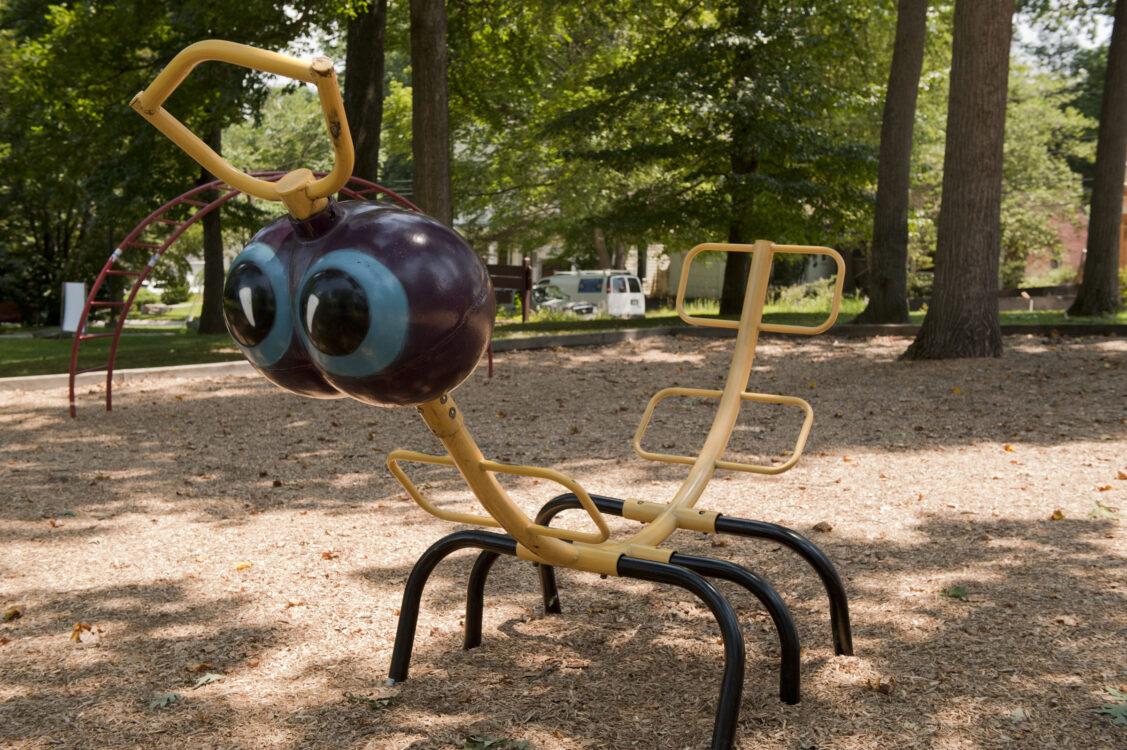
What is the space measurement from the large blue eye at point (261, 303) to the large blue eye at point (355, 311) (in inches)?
4.2

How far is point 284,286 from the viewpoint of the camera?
2.15 metres

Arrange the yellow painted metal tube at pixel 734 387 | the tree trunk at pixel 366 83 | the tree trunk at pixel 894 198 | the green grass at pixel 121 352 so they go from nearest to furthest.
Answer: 1. the yellow painted metal tube at pixel 734 387
2. the green grass at pixel 121 352
3. the tree trunk at pixel 894 198
4. the tree trunk at pixel 366 83

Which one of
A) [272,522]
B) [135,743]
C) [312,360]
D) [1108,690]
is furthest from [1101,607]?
[272,522]

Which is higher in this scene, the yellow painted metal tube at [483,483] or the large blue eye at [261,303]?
the large blue eye at [261,303]

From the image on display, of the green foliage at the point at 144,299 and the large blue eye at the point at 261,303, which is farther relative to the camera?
the green foliage at the point at 144,299

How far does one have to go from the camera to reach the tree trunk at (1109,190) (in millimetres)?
13570

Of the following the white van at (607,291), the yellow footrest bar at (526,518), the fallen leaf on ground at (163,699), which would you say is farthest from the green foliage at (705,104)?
the fallen leaf on ground at (163,699)

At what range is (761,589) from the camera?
8.80ft

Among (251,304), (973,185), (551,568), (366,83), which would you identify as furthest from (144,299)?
(251,304)

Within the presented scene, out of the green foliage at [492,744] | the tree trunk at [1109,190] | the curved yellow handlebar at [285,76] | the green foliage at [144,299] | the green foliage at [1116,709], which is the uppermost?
the tree trunk at [1109,190]

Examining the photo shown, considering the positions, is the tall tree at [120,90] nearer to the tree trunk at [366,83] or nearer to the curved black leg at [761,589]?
the tree trunk at [366,83]

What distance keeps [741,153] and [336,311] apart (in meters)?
15.1

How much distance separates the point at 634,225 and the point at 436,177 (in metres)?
6.07

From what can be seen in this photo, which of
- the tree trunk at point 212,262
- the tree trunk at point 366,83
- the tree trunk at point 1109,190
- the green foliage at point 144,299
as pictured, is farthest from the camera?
the green foliage at point 144,299
